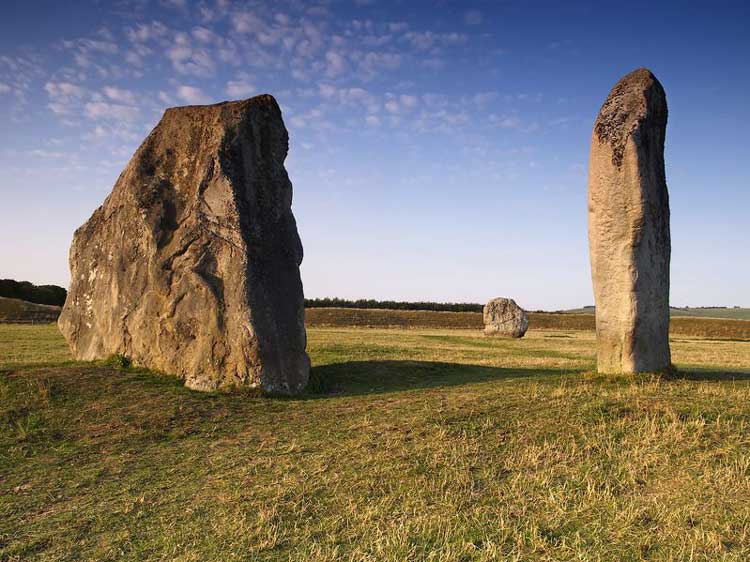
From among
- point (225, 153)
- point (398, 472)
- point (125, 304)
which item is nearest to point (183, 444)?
point (398, 472)

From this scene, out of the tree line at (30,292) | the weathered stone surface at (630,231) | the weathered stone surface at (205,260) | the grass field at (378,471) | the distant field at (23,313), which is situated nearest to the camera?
the grass field at (378,471)

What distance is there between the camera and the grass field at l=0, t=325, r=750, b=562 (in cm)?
589

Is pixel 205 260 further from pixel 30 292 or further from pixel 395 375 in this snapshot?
pixel 30 292

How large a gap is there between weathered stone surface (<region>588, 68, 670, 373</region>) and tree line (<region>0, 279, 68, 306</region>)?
176 ft

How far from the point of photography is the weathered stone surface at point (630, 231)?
12.6m

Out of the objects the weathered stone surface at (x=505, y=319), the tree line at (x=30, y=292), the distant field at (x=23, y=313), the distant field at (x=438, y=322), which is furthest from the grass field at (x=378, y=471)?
the tree line at (x=30, y=292)

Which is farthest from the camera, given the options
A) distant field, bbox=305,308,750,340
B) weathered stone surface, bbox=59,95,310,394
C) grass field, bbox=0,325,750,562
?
distant field, bbox=305,308,750,340

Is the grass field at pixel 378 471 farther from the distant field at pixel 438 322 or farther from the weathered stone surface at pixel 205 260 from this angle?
the distant field at pixel 438 322

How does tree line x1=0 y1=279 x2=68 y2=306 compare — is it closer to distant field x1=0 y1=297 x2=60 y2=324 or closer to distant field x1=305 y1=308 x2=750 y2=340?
distant field x1=0 y1=297 x2=60 y2=324

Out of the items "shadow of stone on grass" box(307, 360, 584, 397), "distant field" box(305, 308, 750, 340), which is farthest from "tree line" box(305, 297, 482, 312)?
"shadow of stone on grass" box(307, 360, 584, 397)

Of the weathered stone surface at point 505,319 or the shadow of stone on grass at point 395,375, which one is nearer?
the shadow of stone on grass at point 395,375

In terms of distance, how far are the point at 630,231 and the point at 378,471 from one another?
809 centimetres

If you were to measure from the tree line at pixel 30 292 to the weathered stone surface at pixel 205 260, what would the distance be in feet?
145

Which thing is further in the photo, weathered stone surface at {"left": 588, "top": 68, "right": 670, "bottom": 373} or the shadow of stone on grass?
the shadow of stone on grass
